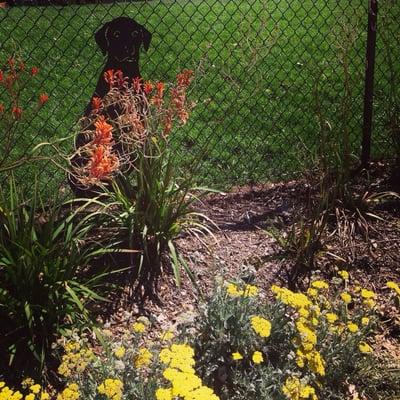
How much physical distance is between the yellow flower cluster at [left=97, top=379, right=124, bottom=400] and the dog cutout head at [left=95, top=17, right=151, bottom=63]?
2202 millimetres

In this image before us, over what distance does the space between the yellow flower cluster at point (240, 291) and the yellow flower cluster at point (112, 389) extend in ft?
2.38

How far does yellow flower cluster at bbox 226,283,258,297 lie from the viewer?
298 cm

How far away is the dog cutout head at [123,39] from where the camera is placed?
397 centimetres

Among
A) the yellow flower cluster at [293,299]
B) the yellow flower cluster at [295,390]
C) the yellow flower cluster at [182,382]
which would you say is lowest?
the yellow flower cluster at [182,382]

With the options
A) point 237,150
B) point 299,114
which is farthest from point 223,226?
point 299,114

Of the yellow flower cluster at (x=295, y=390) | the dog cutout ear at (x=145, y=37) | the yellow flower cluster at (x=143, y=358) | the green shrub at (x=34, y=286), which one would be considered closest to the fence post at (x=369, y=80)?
the dog cutout ear at (x=145, y=37)

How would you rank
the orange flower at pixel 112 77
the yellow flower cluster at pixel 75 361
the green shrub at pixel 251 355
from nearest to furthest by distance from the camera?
1. the yellow flower cluster at pixel 75 361
2. the green shrub at pixel 251 355
3. the orange flower at pixel 112 77

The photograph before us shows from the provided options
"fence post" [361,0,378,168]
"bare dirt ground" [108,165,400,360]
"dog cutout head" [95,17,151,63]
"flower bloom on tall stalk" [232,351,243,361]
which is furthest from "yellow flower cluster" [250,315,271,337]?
"fence post" [361,0,378,168]

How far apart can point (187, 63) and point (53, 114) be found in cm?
171

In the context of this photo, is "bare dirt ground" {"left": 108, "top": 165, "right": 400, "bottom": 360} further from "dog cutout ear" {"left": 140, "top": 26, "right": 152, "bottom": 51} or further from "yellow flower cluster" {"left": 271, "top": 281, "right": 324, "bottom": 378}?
"dog cutout ear" {"left": 140, "top": 26, "right": 152, "bottom": 51}

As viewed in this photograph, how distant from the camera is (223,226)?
427 cm

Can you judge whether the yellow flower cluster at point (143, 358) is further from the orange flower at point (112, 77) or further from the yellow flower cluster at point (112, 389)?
the orange flower at point (112, 77)

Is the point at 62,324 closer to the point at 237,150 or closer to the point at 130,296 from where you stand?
the point at 130,296

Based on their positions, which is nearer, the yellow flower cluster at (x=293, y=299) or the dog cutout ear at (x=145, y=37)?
the yellow flower cluster at (x=293, y=299)
